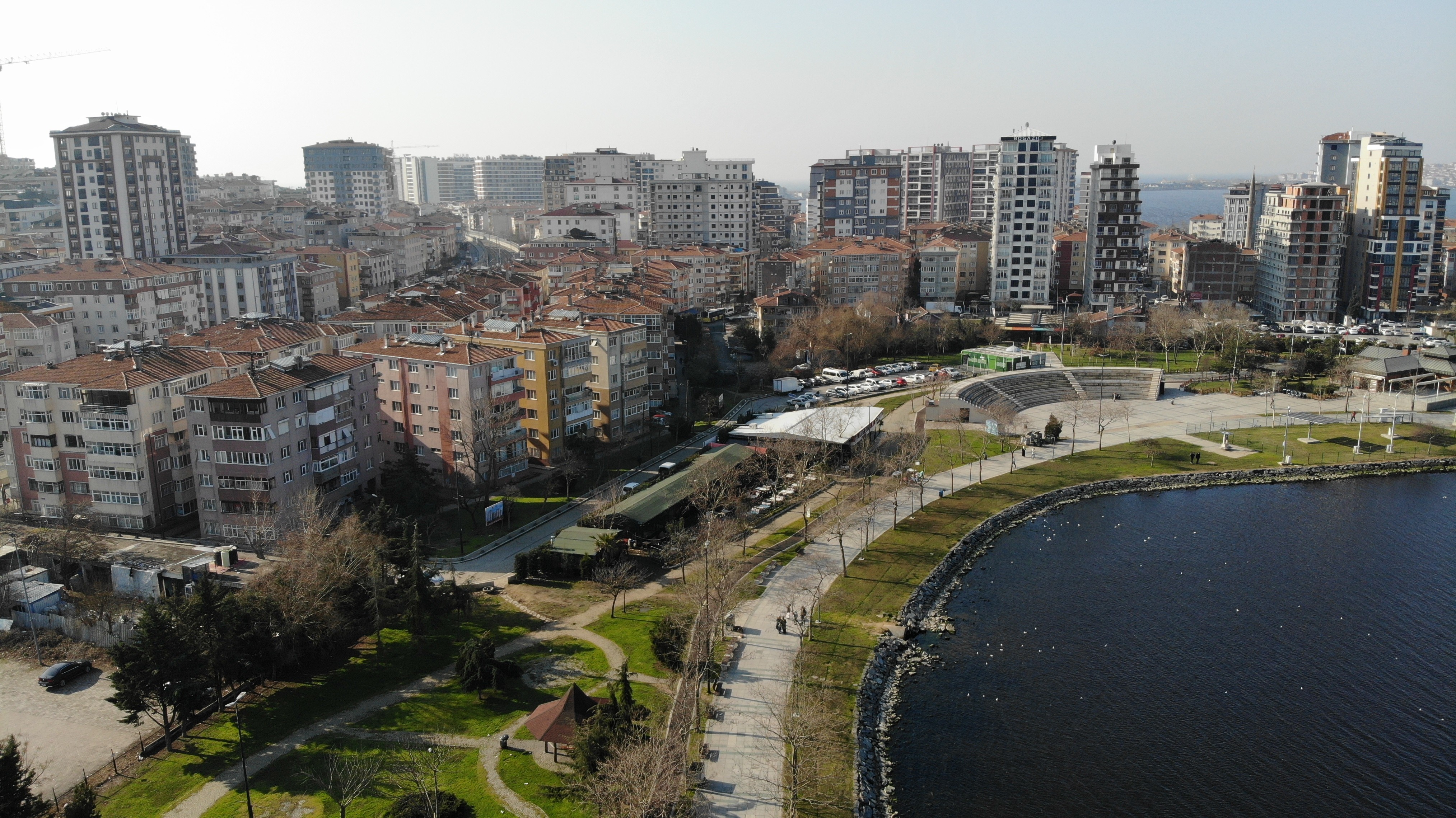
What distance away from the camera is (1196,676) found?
26531 mm

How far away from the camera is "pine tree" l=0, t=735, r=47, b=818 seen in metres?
18.1

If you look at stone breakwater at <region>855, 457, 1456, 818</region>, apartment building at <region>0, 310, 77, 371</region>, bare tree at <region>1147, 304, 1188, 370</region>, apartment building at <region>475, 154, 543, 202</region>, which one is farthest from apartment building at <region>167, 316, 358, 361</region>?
apartment building at <region>475, 154, 543, 202</region>

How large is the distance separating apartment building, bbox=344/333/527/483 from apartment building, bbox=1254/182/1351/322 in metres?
61.4

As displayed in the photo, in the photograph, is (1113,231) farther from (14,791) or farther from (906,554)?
(14,791)

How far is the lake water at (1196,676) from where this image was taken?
2195cm

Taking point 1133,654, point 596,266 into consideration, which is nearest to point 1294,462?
point 1133,654

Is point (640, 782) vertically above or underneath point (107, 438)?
underneath

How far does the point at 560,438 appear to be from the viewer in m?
43.3

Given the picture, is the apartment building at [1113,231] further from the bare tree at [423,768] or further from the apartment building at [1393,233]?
the bare tree at [423,768]

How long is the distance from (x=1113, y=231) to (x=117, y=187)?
244ft

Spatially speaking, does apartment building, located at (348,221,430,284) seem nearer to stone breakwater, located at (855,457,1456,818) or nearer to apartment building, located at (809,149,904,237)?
apartment building, located at (809,149,904,237)

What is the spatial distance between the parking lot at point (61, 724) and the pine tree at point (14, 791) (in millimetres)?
3161

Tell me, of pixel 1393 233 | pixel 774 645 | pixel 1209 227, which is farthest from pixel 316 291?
pixel 1209 227

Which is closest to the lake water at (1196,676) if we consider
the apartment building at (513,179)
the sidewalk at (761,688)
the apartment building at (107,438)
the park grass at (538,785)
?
the sidewalk at (761,688)
